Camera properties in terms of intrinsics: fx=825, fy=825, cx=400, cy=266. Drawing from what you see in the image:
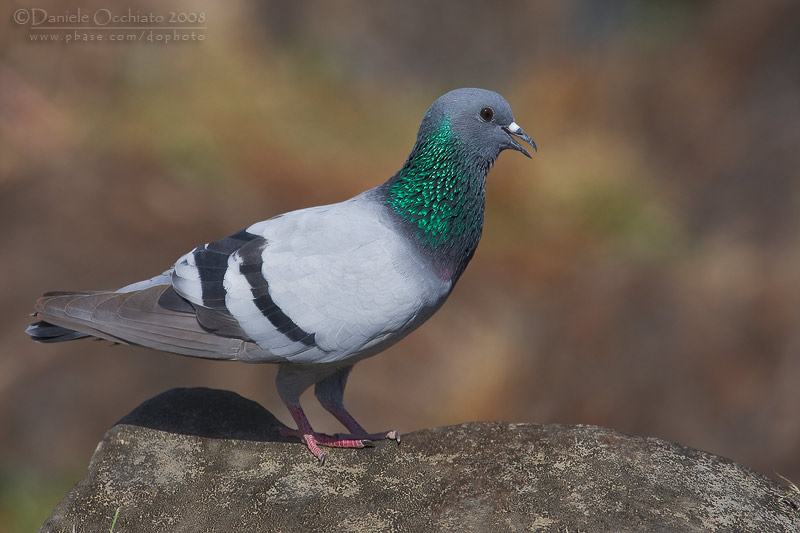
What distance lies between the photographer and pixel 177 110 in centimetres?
1087

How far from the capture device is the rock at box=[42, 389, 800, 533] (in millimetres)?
3979

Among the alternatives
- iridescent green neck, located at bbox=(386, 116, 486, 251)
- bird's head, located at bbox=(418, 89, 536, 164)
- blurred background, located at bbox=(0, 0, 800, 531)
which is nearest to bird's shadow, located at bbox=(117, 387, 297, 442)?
iridescent green neck, located at bbox=(386, 116, 486, 251)

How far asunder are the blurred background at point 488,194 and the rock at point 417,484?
287 centimetres

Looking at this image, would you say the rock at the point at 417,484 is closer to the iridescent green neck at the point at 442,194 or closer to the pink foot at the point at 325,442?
the pink foot at the point at 325,442

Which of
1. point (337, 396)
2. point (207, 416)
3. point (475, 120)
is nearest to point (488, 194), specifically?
point (337, 396)

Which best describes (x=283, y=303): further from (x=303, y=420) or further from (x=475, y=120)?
(x=475, y=120)

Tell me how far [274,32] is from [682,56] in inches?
211

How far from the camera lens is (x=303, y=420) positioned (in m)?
4.59

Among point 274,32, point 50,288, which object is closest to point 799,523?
point 50,288

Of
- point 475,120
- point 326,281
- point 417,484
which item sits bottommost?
point 417,484

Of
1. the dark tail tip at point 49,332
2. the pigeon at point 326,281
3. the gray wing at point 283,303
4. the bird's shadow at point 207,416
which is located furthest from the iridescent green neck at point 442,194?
the dark tail tip at point 49,332

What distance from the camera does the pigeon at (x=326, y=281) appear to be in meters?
4.28

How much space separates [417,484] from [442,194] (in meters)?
1.54

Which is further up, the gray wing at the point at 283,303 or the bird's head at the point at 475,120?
the bird's head at the point at 475,120
